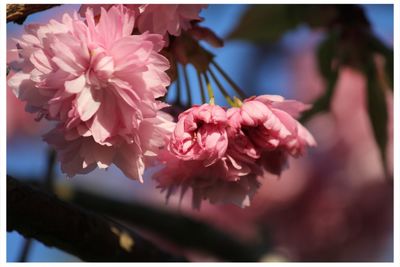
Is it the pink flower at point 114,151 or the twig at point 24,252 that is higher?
the pink flower at point 114,151

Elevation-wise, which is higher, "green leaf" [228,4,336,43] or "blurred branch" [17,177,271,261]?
"green leaf" [228,4,336,43]

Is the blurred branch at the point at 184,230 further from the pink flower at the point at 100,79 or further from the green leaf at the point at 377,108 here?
the pink flower at the point at 100,79

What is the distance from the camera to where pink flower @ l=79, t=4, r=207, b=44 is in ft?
2.70

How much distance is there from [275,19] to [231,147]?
0.86m

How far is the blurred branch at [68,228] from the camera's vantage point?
2.96 ft

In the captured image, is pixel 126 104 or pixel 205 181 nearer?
pixel 126 104

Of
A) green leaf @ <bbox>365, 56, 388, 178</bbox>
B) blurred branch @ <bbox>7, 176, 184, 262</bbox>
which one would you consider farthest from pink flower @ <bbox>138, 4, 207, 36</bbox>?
green leaf @ <bbox>365, 56, 388, 178</bbox>

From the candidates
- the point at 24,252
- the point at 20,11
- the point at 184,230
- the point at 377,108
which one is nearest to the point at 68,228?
the point at 24,252

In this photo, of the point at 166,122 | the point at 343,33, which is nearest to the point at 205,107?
the point at 166,122

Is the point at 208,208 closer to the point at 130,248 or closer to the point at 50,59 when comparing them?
the point at 130,248

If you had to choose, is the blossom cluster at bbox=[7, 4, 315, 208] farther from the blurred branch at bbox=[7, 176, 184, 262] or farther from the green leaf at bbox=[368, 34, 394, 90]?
the green leaf at bbox=[368, 34, 394, 90]

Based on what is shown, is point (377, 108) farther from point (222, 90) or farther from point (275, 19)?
point (222, 90)

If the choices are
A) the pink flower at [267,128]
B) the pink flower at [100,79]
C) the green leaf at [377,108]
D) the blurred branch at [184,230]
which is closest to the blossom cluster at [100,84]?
the pink flower at [100,79]

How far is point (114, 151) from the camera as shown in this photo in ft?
2.64
